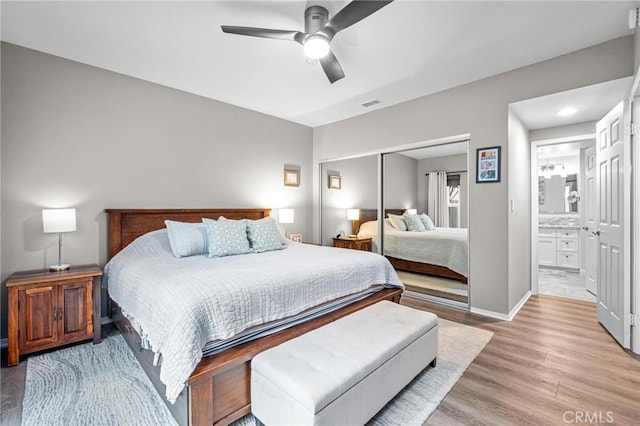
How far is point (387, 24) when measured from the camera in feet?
7.85

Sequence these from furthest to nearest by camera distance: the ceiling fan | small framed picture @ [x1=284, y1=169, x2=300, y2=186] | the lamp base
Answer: small framed picture @ [x1=284, y1=169, x2=300, y2=186], the lamp base, the ceiling fan

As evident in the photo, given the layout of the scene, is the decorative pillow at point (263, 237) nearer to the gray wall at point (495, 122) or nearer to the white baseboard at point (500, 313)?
Result: the gray wall at point (495, 122)

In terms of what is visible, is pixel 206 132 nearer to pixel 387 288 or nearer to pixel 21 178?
pixel 21 178

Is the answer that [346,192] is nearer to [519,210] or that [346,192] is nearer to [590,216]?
[519,210]

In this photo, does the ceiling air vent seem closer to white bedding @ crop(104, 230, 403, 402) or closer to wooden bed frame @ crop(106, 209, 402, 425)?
white bedding @ crop(104, 230, 403, 402)

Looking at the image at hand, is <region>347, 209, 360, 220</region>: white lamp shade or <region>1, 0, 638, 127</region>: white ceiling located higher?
<region>1, 0, 638, 127</region>: white ceiling

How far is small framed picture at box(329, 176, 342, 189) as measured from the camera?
16.5ft

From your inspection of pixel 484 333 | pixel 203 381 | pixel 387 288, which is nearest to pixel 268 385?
pixel 203 381

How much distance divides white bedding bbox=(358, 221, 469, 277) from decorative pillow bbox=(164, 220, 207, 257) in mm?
2521

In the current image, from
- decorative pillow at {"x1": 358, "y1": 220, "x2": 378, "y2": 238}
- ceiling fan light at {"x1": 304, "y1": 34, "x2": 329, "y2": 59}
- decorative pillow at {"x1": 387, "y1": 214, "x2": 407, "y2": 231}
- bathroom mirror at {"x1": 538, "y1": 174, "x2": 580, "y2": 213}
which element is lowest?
decorative pillow at {"x1": 358, "y1": 220, "x2": 378, "y2": 238}

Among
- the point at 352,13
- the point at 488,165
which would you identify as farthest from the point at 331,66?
the point at 488,165

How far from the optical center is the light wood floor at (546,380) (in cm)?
174

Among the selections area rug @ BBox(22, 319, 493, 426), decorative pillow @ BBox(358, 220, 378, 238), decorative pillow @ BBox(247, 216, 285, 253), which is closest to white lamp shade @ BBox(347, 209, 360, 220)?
decorative pillow @ BBox(358, 220, 378, 238)

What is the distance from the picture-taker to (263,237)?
3.23 m
